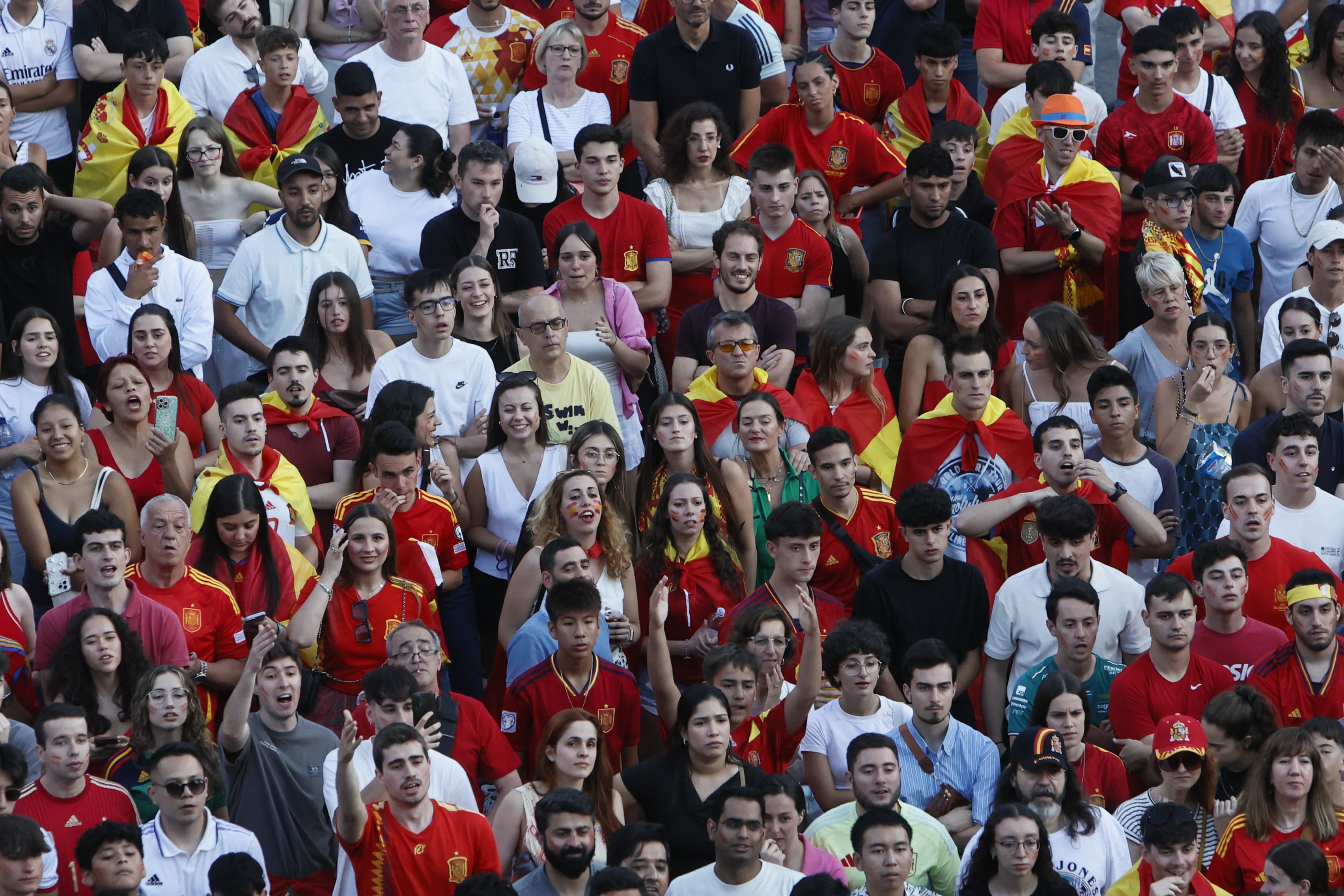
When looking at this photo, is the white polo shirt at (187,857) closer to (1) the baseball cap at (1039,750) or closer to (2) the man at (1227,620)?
(1) the baseball cap at (1039,750)

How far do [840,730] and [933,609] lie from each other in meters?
0.84

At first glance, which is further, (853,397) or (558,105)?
(558,105)

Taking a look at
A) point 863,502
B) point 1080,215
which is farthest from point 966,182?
point 863,502

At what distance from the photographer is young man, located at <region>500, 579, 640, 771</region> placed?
8367 mm

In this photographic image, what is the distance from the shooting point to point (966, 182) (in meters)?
11.7

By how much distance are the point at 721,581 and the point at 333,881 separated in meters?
2.16

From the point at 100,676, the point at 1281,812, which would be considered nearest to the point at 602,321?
the point at 100,676

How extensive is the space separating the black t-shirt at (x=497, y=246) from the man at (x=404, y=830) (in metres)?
3.70

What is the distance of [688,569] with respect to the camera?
9094mm

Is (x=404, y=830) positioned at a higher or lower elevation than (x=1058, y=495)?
lower

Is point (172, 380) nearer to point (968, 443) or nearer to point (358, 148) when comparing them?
point (358, 148)

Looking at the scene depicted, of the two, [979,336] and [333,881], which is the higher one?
[979,336]

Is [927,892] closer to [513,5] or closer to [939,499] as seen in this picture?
[939,499]

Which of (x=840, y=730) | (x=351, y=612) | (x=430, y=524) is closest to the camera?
(x=840, y=730)
